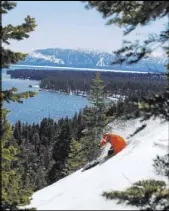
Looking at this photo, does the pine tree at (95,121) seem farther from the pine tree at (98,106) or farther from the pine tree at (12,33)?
the pine tree at (12,33)

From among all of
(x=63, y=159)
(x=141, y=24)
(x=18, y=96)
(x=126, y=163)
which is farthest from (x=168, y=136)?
(x=63, y=159)

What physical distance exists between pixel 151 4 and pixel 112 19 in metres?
1.35

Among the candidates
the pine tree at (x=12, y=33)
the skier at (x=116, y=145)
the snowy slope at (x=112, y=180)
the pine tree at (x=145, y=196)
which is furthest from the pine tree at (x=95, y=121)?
the pine tree at (x=145, y=196)

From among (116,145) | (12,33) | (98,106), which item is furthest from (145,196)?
(98,106)

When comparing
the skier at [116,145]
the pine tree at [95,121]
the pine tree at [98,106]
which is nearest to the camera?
the skier at [116,145]

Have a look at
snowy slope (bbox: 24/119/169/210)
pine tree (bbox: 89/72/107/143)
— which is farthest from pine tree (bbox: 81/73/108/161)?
snowy slope (bbox: 24/119/169/210)

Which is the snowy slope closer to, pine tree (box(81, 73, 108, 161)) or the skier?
the skier

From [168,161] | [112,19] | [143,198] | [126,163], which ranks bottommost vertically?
[126,163]

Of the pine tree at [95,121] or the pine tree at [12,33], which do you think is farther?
the pine tree at [95,121]

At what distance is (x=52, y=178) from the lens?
64.9 metres

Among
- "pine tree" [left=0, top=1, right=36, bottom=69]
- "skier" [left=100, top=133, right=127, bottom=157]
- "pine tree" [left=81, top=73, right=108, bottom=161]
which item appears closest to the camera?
"pine tree" [left=0, top=1, right=36, bottom=69]

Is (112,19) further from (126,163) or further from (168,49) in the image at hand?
(126,163)

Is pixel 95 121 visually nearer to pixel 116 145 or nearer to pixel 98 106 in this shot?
pixel 98 106

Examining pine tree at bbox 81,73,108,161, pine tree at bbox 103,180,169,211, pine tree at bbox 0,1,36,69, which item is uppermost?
pine tree at bbox 0,1,36,69
